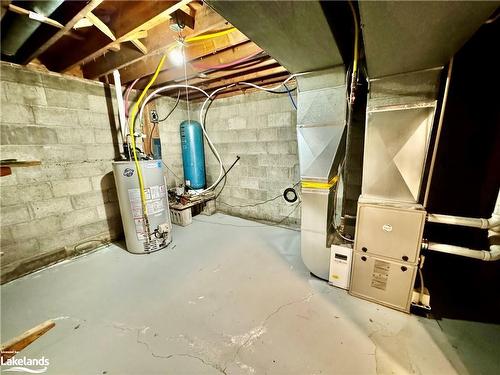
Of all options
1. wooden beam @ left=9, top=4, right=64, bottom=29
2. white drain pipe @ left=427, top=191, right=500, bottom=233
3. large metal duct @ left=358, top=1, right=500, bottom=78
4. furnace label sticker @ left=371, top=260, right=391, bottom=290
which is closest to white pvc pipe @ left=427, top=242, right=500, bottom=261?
white drain pipe @ left=427, top=191, right=500, bottom=233

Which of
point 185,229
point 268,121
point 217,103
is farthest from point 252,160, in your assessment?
point 185,229

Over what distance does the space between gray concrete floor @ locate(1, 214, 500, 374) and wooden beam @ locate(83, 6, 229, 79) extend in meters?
2.12

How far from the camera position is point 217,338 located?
1.37 metres

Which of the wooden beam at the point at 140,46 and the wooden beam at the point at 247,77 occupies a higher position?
the wooden beam at the point at 140,46

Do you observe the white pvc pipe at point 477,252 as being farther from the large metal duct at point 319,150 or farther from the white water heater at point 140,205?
the white water heater at point 140,205

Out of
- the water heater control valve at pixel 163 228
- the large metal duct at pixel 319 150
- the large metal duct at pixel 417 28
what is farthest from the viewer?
the water heater control valve at pixel 163 228

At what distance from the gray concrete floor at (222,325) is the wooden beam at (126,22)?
212 cm

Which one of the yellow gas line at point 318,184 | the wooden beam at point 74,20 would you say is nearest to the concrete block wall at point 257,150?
the yellow gas line at point 318,184

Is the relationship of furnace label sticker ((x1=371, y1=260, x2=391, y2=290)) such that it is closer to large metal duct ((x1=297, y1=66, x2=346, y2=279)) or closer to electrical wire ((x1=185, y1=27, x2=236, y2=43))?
large metal duct ((x1=297, y1=66, x2=346, y2=279))

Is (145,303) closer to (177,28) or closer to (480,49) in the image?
(177,28)

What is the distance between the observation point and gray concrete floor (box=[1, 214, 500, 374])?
1201 mm

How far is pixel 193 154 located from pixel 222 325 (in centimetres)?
259

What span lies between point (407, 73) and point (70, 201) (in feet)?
11.2

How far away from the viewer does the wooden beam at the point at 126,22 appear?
1.33 meters
